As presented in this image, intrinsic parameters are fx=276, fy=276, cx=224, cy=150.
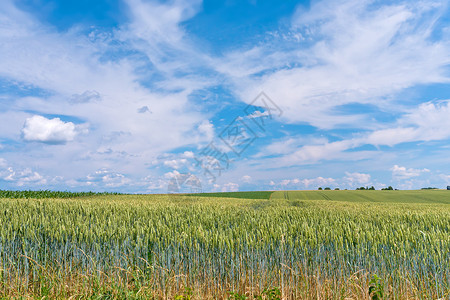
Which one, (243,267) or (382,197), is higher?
(243,267)

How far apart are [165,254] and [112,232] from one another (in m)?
1.20

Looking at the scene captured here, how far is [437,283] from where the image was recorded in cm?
449

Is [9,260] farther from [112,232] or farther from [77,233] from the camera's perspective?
[112,232]

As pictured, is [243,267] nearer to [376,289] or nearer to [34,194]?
[376,289]

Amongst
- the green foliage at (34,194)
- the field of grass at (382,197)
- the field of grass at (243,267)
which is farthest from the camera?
the field of grass at (382,197)

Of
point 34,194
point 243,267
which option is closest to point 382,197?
point 243,267

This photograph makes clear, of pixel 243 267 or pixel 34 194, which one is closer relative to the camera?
pixel 243 267

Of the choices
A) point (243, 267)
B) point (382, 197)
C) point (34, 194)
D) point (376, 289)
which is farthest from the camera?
point (382, 197)

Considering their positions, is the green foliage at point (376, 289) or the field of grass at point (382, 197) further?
the field of grass at point (382, 197)

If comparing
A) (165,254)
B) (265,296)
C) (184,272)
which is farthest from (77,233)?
(265,296)

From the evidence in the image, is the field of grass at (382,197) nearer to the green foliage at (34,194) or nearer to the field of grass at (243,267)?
the green foliage at (34,194)

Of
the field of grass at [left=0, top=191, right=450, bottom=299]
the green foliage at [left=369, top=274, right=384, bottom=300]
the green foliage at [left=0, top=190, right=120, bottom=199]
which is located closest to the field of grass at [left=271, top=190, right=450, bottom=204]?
the green foliage at [left=0, top=190, right=120, bottom=199]

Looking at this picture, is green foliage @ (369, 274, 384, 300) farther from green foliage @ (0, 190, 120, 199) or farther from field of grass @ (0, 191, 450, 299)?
green foliage @ (0, 190, 120, 199)

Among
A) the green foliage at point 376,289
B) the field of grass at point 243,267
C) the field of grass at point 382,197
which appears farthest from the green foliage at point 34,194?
the green foliage at point 376,289
